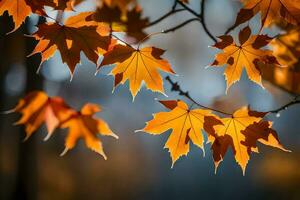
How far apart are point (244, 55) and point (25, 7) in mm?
643

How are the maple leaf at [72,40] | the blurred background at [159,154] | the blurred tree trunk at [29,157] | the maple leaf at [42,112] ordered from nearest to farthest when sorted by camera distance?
the maple leaf at [42,112] < the maple leaf at [72,40] < the blurred tree trunk at [29,157] < the blurred background at [159,154]

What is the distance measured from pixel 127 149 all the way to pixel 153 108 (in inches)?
97.8

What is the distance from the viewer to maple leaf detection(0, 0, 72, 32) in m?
1.13

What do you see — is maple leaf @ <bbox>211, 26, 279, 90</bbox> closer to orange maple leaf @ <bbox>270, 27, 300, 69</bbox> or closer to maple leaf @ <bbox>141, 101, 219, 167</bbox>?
maple leaf @ <bbox>141, 101, 219, 167</bbox>

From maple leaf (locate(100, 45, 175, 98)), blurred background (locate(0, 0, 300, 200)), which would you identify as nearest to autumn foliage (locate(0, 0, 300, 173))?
maple leaf (locate(100, 45, 175, 98))

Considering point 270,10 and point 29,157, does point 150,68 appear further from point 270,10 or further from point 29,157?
point 29,157

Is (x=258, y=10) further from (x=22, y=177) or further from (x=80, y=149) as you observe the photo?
(x=80, y=149)

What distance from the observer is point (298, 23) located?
109cm

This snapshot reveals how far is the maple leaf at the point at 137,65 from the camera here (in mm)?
1167

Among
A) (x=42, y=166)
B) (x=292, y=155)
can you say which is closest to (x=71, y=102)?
(x=42, y=166)

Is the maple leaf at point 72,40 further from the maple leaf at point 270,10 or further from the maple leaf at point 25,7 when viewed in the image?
the maple leaf at point 270,10

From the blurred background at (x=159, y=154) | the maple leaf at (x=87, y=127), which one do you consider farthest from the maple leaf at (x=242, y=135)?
the blurred background at (x=159, y=154)

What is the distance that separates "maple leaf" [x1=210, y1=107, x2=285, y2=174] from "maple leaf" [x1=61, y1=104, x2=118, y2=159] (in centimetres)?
34

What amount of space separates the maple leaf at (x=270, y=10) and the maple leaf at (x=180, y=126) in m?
0.30
